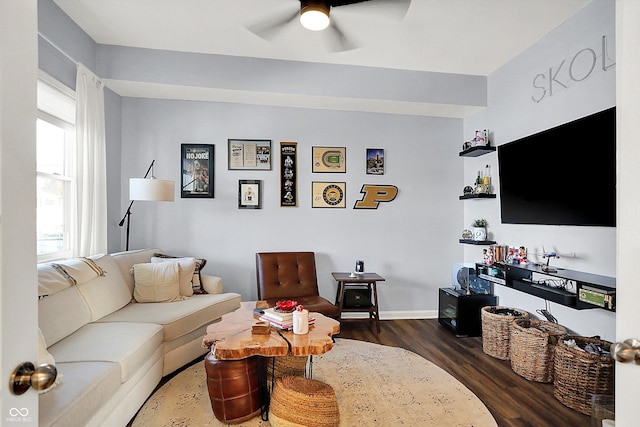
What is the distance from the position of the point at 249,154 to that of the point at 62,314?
7.78 feet

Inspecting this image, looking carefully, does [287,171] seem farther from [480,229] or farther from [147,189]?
[480,229]

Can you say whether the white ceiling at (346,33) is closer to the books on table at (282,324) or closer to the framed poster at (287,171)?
the framed poster at (287,171)

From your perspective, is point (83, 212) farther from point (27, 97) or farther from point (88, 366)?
point (27, 97)

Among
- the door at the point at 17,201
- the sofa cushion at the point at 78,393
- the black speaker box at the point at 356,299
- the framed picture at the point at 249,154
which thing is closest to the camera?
the door at the point at 17,201

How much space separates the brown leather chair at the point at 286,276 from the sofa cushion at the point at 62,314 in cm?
161

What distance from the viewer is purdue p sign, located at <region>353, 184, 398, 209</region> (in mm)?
4172

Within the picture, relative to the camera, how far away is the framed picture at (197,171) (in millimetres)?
3910

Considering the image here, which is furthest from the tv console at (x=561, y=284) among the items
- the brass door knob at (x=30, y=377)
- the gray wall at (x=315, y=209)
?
the brass door knob at (x=30, y=377)

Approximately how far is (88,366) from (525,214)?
343cm

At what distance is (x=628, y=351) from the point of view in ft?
2.36

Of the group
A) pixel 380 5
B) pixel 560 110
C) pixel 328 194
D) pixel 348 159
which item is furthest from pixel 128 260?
pixel 560 110

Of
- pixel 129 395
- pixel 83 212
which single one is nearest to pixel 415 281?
pixel 129 395

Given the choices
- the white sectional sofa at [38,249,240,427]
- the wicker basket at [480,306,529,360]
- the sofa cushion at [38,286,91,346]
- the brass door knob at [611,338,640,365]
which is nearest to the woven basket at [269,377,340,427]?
the white sectional sofa at [38,249,240,427]

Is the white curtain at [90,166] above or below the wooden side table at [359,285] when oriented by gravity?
above
